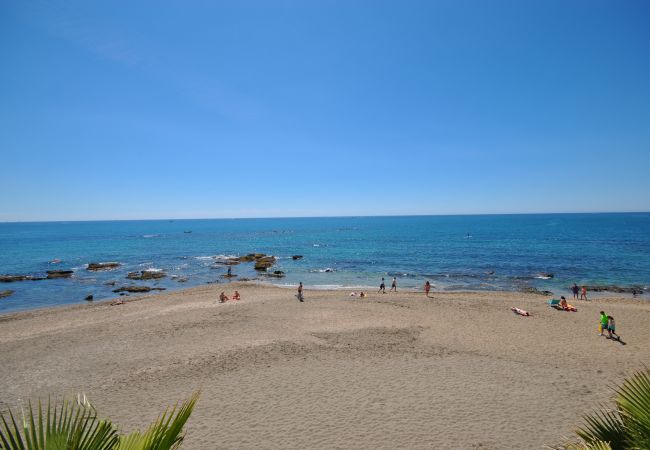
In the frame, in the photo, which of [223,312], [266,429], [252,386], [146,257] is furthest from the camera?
[146,257]

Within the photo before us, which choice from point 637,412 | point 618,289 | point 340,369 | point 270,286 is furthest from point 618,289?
point 637,412

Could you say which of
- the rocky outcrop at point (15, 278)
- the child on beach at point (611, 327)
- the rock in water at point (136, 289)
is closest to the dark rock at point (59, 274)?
the rocky outcrop at point (15, 278)

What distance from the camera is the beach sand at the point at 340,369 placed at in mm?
10258

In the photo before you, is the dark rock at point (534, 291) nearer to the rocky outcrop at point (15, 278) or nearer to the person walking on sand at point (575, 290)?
the person walking on sand at point (575, 290)

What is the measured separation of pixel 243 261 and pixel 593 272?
159 ft

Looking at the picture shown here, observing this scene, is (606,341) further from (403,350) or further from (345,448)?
(345,448)

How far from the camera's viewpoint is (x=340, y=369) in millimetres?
14016

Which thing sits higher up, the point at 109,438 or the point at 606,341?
the point at 109,438

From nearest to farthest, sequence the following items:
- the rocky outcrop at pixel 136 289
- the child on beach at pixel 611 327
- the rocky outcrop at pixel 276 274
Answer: the child on beach at pixel 611 327, the rocky outcrop at pixel 136 289, the rocky outcrop at pixel 276 274

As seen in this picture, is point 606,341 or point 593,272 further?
point 593,272

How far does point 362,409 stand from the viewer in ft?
36.6

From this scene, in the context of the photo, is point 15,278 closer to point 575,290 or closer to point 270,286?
point 270,286

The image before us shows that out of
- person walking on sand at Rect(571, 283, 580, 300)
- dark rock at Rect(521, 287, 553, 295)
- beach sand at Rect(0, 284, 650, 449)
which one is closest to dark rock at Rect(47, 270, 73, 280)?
beach sand at Rect(0, 284, 650, 449)

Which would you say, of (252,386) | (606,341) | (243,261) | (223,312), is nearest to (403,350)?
(252,386)
